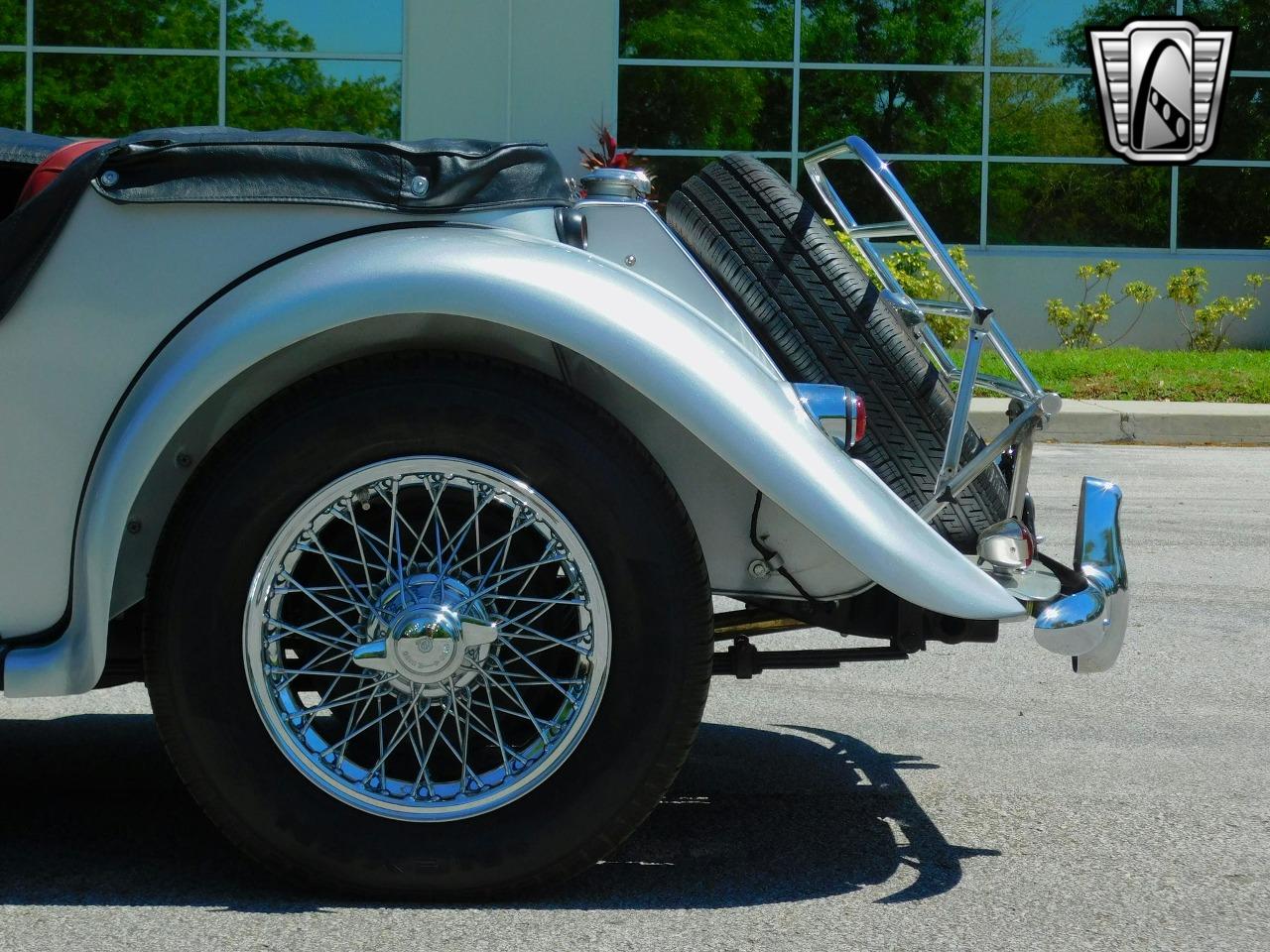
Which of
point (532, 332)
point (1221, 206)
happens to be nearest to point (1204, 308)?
point (1221, 206)

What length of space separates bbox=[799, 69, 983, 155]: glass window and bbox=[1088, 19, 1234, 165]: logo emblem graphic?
61.2 inches

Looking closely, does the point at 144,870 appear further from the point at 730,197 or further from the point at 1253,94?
the point at 1253,94

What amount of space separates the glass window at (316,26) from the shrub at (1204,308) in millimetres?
9091

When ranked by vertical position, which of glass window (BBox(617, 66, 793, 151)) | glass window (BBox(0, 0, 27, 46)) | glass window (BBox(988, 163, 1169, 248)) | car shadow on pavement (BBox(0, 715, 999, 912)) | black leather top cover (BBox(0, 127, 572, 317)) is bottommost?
car shadow on pavement (BBox(0, 715, 999, 912))

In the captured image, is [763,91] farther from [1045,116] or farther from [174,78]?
[174,78]

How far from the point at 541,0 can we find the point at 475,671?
16052 mm

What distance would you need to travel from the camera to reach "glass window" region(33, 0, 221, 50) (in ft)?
58.4

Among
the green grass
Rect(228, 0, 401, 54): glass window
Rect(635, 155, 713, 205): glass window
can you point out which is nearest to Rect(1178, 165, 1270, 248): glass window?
the green grass

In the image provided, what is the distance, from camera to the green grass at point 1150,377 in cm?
1291

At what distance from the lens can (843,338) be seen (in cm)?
286

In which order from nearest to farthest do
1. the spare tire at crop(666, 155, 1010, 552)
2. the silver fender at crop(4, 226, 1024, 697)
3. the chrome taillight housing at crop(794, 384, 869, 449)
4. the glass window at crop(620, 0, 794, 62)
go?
the silver fender at crop(4, 226, 1024, 697)
the chrome taillight housing at crop(794, 384, 869, 449)
the spare tire at crop(666, 155, 1010, 552)
the glass window at crop(620, 0, 794, 62)

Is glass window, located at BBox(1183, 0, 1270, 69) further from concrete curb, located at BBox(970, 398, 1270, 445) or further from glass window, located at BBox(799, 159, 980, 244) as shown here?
concrete curb, located at BBox(970, 398, 1270, 445)

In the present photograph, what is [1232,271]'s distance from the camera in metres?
18.2

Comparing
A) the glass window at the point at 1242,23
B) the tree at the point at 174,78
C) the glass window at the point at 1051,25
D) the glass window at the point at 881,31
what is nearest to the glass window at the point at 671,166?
the glass window at the point at 881,31
